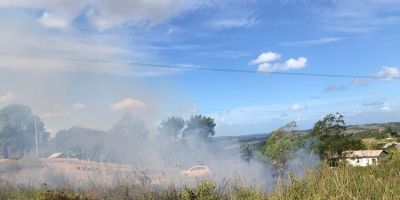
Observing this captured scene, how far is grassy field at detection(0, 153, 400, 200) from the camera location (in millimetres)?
8367

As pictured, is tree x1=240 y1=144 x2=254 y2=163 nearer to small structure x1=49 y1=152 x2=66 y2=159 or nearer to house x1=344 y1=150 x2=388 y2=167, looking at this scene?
house x1=344 y1=150 x2=388 y2=167

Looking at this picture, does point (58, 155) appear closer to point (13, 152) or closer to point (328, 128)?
point (13, 152)

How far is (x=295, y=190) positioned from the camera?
9.14 m

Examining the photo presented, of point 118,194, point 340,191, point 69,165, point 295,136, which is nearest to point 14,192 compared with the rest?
point 118,194

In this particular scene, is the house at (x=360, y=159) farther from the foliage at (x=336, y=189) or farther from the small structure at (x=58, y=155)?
the small structure at (x=58, y=155)

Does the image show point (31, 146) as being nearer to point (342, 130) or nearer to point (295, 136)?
point (295, 136)

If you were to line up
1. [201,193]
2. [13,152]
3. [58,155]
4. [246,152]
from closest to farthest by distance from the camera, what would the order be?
[201,193], [58,155], [13,152], [246,152]

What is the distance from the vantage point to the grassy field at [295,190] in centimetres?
837

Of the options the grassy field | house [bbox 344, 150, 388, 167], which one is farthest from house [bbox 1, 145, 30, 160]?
house [bbox 344, 150, 388, 167]

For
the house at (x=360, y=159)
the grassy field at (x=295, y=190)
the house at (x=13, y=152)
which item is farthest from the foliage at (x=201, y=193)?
the house at (x=13, y=152)

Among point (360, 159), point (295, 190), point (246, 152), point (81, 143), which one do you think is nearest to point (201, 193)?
point (295, 190)

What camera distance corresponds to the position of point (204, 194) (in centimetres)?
1091

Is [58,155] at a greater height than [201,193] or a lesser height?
greater

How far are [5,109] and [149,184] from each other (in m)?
28.4
